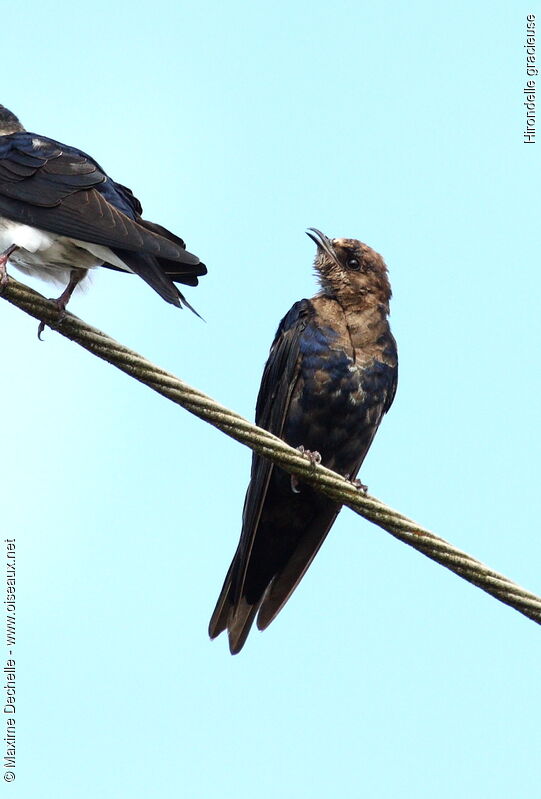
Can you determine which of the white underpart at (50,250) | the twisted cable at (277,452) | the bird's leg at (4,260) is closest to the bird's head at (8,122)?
the white underpart at (50,250)

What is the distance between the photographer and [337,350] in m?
7.57

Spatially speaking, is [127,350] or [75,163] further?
[75,163]

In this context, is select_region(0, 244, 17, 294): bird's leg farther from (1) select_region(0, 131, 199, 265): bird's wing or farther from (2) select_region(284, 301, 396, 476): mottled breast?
(2) select_region(284, 301, 396, 476): mottled breast

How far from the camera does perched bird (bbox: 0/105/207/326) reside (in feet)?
19.6

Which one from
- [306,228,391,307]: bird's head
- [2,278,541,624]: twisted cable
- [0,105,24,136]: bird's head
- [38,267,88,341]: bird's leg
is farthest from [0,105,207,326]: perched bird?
[306,228,391,307]: bird's head

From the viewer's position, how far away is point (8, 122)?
8.13 meters

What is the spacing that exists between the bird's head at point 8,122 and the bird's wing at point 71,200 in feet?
4.21

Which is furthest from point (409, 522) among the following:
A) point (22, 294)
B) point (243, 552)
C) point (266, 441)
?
point (243, 552)

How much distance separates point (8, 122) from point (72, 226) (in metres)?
2.30

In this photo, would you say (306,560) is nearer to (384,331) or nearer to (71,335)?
(384,331)

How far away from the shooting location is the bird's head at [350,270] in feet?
26.0

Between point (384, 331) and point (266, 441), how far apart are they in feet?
8.68

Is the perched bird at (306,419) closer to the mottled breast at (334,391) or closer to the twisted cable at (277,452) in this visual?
the mottled breast at (334,391)

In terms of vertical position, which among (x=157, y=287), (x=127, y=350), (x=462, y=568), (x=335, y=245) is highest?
(x=335, y=245)
